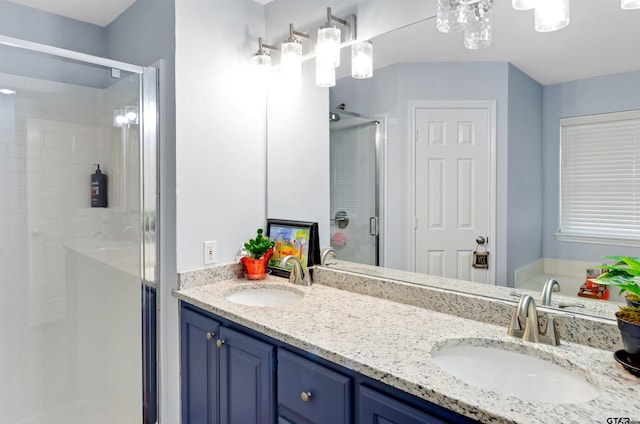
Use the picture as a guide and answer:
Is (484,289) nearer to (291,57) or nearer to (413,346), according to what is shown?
(413,346)

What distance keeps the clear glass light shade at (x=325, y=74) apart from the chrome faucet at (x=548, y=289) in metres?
1.25

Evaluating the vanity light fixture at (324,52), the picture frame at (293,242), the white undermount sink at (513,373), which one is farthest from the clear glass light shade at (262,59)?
the white undermount sink at (513,373)

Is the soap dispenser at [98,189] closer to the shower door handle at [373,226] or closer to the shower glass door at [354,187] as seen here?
the shower glass door at [354,187]

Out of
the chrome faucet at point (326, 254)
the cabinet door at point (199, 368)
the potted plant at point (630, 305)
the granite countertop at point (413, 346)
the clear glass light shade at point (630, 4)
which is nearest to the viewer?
the granite countertop at point (413, 346)

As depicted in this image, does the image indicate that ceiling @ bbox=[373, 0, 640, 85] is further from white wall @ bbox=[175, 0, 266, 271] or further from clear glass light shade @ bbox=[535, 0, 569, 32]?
white wall @ bbox=[175, 0, 266, 271]

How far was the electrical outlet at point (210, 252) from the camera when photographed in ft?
6.21

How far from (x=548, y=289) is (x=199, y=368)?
4.71 ft

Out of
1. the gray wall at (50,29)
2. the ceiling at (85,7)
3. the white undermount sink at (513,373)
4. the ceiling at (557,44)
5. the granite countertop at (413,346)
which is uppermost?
the ceiling at (85,7)

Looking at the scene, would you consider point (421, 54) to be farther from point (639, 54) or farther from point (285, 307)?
point (285, 307)

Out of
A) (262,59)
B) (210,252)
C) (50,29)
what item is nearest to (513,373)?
(210,252)

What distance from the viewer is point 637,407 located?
80cm

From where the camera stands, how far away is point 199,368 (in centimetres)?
169

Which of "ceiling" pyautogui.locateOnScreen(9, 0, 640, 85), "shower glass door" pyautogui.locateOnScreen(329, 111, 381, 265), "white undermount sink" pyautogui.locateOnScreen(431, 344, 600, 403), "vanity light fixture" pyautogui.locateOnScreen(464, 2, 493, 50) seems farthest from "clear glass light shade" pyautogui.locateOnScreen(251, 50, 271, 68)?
"white undermount sink" pyautogui.locateOnScreen(431, 344, 600, 403)

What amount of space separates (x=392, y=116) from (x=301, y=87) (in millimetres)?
667
